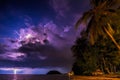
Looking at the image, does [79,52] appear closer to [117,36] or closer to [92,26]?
[117,36]

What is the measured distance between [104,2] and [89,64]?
1153 inches

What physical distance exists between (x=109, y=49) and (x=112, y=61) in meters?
2.69

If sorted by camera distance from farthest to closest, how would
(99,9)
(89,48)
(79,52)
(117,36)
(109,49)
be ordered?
(79,52)
(89,48)
(109,49)
(117,36)
(99,9)

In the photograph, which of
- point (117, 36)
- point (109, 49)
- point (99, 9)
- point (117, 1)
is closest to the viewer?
point (117, 1)

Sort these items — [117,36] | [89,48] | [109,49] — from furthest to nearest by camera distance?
[89,48] → [109,49] → [117,36]

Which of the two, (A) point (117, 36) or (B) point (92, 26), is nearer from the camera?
(B) point (92, 26)

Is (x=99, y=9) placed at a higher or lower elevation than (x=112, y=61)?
higher

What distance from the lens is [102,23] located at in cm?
4475

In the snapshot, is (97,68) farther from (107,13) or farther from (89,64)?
(107,13)

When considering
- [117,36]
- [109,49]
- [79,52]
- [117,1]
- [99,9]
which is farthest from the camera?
[79,52]

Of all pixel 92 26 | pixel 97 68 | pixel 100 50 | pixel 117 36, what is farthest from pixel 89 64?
pixel 92 26

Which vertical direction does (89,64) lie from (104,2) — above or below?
below

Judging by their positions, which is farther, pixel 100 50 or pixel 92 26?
pixel 100 50

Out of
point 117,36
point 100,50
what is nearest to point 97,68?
point 100,50
